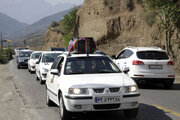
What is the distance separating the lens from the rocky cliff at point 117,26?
3588cm

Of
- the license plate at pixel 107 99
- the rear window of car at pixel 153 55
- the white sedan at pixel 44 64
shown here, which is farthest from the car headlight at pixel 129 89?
the white sedan at pixel 44 64

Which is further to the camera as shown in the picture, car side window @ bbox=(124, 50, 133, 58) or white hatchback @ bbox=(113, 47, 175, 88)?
car side window @ bbox=(124, 50, 133, 58)

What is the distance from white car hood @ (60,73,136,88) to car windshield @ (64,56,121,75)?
0.42 metres

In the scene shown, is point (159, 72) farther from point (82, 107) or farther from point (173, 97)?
point (82, 107)

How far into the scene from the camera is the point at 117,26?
4381 cm

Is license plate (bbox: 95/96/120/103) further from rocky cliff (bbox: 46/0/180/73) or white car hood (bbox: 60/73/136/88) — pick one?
rocky cliff (bbox: 46/0/180/73)

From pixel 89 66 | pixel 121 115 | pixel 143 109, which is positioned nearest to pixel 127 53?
pixel 143 109

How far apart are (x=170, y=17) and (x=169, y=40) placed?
2837 mm

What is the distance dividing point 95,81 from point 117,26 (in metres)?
36.9

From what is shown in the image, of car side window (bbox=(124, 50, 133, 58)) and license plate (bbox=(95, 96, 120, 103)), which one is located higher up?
car side window (bbox=(124, 50, 133, 58))

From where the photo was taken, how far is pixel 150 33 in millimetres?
33719

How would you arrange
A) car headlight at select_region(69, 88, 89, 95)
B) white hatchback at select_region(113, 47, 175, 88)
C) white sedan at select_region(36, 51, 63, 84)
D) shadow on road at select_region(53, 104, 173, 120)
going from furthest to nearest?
1. white sedan at select_region(36, 51, 63, 84)
2. white hatchback at select_region(113, 47, 175, 88)
3. shadow on road at select_region(53, 104, 173, 120)
4. car headlight at select_region(69, 88, 89, 95)

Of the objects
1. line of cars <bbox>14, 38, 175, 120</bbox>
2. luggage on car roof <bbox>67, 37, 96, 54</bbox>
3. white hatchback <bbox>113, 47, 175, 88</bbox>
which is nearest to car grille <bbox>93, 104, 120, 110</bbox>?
line of cars <bbox>14, 38, 175, 120</bbox>

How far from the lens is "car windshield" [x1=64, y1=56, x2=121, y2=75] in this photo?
8.42 meters
